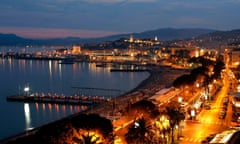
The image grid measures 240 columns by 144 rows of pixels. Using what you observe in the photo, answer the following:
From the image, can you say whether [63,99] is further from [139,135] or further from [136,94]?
[139,135]

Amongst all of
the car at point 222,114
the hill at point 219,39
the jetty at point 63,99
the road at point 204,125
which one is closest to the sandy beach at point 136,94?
the jetty at point 63,99

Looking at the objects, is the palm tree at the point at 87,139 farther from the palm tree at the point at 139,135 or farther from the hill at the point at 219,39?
the hill at the point at 219,39

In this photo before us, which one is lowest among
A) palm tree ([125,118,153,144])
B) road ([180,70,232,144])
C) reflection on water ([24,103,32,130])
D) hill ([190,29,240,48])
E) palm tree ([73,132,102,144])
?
reflection on water ([24,103,32,130])

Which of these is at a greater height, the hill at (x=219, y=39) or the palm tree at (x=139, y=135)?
the hill at (x=219, y=39)

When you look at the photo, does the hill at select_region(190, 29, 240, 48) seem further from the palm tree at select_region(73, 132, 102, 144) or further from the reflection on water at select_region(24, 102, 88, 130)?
the palm tree at select_region(73, 132, 102, 144)

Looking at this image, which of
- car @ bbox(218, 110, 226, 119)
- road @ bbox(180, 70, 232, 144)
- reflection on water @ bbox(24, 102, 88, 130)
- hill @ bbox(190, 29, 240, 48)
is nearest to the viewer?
road @ bbox(180, 70, 232, 144)

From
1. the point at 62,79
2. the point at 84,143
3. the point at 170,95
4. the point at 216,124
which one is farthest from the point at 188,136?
the point at 62,79

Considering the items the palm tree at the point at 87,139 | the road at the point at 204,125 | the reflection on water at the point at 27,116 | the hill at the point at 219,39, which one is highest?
the hill at the point at 219,39

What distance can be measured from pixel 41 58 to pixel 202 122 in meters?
71.3

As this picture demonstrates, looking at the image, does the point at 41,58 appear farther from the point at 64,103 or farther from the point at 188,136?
the point at 188,136

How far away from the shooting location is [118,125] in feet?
41.3

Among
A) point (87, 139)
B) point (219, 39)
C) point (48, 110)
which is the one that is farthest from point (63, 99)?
point (219, 39)

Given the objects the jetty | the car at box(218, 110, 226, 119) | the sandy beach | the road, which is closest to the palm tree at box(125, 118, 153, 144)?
the road

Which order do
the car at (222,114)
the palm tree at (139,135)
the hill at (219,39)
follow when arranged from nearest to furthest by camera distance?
1. the palm tree at (139,135)
2. the car at (222,114)
3. the hill at (219,39)
